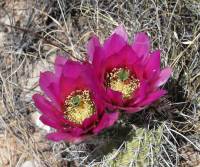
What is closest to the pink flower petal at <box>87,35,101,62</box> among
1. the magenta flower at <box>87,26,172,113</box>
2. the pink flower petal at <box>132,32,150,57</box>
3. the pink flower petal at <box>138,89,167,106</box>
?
the magenta flower at <box>87,26,172,113</box>

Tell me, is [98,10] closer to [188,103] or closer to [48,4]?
[48,4]

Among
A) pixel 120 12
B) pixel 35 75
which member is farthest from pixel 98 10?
pixel 35 75

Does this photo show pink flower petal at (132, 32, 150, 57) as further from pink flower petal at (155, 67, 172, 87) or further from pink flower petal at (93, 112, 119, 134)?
pink flower petal at (93, 112, 119, 134)

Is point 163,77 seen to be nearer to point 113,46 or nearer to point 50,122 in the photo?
point 113,46

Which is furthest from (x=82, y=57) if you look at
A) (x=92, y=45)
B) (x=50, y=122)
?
(x=50, y=122)

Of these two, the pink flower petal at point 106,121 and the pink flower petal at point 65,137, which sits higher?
the pink flower petal at point 106,121

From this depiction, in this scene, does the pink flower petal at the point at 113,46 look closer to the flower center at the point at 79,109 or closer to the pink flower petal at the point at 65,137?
the flower center at the point at 79,109

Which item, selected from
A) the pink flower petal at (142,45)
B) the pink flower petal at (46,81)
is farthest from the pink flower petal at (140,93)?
the pink flower petal at (46,81)

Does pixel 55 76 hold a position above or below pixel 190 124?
above
